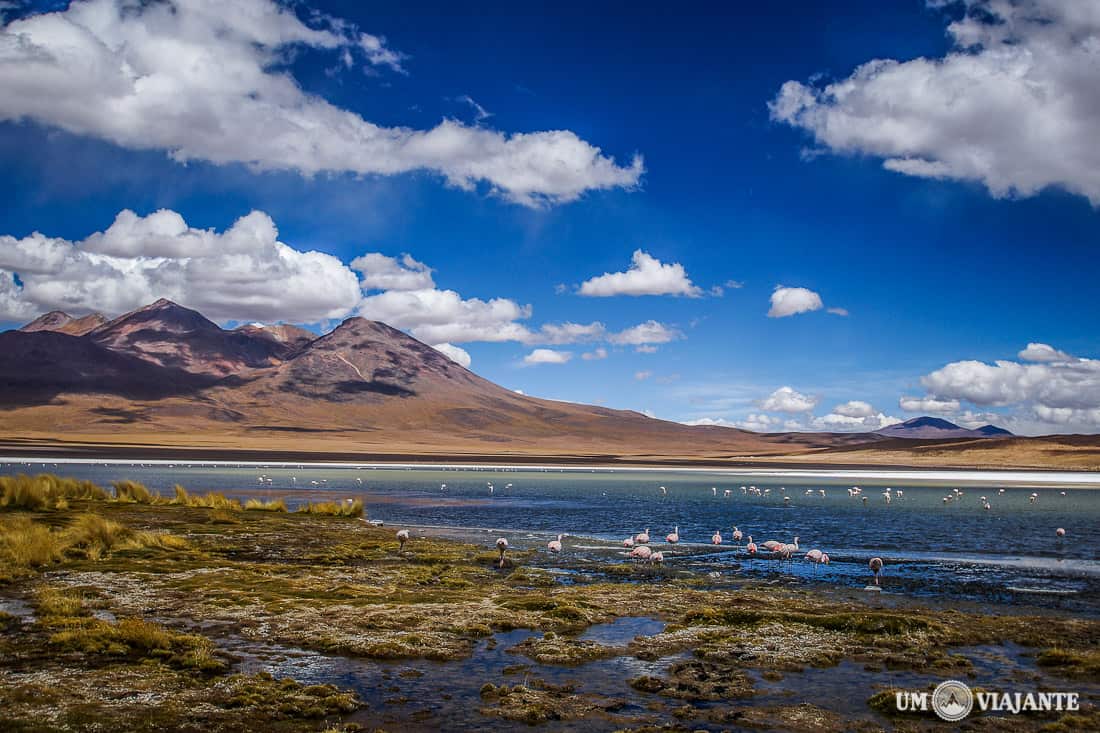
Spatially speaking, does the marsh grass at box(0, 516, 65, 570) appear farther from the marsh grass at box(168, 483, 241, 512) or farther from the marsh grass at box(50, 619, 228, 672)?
the marsh grass at box(168, 483, 241, 512)

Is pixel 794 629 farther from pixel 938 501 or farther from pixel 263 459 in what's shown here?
pixel 263 459

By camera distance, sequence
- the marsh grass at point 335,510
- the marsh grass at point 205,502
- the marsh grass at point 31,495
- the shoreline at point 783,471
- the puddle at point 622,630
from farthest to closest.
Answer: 1. the shoreline at point 783,471
2. the marsh grass at point 335,510
3. the marsh grass at point 205,502
4. the marsh grass at point 31,495
5. the puddle at point 622,630

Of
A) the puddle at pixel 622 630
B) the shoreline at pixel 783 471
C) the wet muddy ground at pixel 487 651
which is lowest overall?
the shoreline at pixel 783 471

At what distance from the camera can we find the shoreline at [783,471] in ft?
304

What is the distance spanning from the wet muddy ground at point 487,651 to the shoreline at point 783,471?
252 feet

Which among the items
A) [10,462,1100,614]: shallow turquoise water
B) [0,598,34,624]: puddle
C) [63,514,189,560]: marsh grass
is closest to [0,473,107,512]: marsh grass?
[63,514,189,560]: marsh grass

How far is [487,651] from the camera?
52.1ft

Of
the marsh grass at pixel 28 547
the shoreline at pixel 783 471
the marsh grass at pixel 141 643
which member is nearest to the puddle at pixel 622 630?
the marsh grass at pixel 141 643

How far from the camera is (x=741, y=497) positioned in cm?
6725

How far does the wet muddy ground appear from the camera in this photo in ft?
38.9

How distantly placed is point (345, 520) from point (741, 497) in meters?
37.3

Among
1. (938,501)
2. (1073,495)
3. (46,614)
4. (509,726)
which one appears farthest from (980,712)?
(1073,495)

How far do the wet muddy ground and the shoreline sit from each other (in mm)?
76912

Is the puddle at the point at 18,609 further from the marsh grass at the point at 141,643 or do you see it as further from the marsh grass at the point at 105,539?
the marsh grass at the point at 105,539
